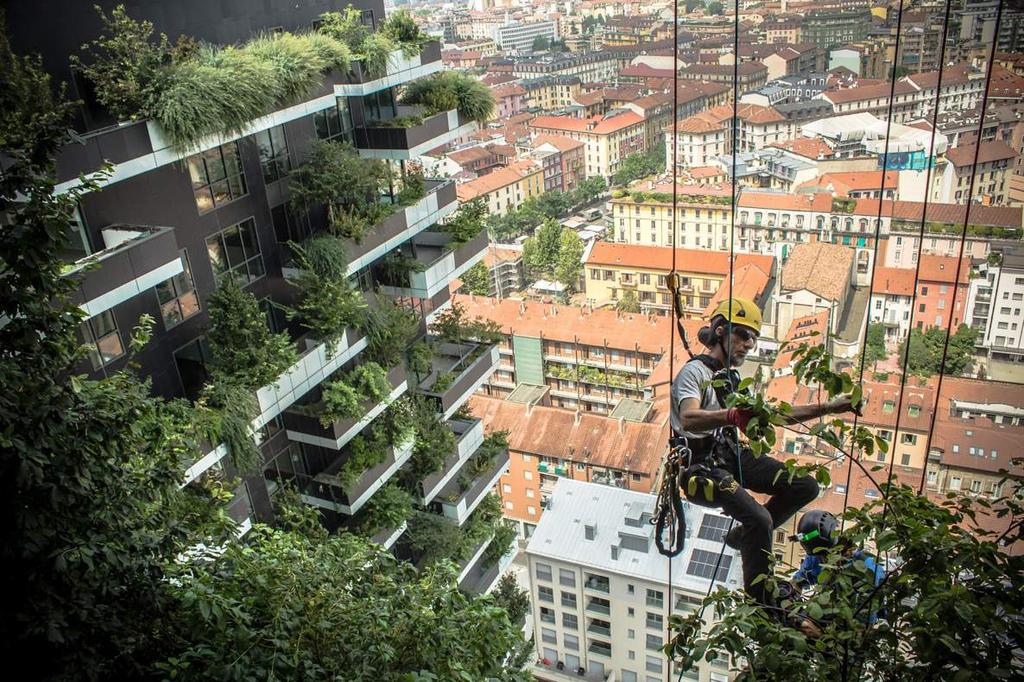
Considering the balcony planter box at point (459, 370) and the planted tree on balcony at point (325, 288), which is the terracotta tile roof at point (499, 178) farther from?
the planted tree on balcony at point (325, 288)

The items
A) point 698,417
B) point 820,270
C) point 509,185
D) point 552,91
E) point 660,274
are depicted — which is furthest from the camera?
point 552,91

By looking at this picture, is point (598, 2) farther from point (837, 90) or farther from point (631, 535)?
point (631, 535)

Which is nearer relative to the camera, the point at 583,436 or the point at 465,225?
the point at 465,225

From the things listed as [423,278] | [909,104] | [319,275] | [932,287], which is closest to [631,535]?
[423,278]

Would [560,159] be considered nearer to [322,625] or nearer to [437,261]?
[437,261]

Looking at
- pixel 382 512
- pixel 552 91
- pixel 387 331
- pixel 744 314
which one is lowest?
pixel 552 91

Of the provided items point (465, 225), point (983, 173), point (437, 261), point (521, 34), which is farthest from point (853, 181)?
point (521, 34)
